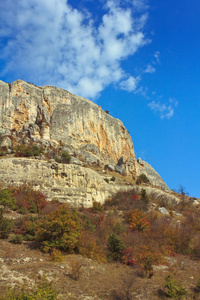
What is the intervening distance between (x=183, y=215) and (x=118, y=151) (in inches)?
1029

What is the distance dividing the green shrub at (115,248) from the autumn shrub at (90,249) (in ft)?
1.90

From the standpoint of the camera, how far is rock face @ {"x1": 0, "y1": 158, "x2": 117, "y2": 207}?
799 inches

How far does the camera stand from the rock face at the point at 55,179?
20.3m

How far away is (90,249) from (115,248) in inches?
58.0

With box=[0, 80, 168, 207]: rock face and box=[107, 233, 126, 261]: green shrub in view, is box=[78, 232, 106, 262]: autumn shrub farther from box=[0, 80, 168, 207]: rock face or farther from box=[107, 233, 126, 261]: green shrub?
box=[0, 80, 168, 207]: rock face

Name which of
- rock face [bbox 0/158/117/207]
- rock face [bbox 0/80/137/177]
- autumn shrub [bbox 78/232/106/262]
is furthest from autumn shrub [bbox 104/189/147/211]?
rock face [bbox 0/80/137/177]

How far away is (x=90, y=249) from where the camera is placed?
12109 mm

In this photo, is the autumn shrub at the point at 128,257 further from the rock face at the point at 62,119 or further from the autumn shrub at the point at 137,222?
the rock face at the point at 62,119

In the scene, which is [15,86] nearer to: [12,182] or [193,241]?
[12,182]

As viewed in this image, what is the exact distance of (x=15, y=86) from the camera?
133ft

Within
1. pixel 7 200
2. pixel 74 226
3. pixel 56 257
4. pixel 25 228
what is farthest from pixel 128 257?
pixel 7 200

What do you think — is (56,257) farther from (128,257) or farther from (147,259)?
(147,259)

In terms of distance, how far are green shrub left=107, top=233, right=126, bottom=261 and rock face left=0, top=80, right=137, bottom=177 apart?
25.8 metres

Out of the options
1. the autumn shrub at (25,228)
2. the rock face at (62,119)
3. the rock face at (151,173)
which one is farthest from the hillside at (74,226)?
the rock face at (151,173)
